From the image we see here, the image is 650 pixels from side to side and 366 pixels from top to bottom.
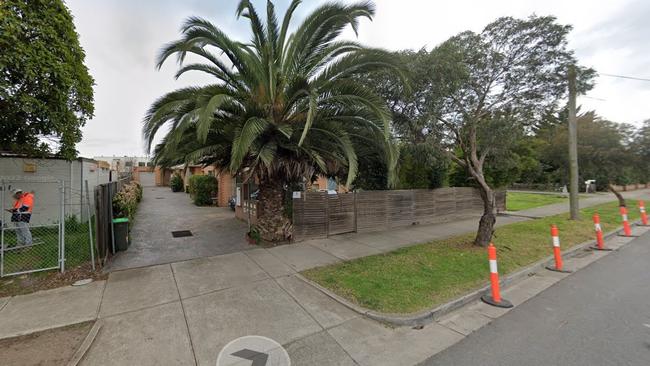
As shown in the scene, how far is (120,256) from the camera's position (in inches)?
251

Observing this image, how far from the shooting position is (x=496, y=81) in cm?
719

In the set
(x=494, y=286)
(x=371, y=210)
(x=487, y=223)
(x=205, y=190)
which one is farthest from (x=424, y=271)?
(x=205, y=190)

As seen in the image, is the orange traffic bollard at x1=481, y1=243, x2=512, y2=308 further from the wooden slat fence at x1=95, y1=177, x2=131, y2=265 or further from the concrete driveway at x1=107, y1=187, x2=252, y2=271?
the wooden slat fence at x1=95, y1=177, x2=131, y2=265

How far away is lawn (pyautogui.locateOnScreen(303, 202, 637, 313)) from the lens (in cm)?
427

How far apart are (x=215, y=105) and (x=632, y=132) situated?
20.9m

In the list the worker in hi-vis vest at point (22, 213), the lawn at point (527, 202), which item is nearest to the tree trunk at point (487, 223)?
the lawn at point (527, 202)

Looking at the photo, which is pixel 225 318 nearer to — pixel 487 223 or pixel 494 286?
pixel 494 286

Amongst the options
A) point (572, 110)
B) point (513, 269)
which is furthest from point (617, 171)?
point (513, 269)

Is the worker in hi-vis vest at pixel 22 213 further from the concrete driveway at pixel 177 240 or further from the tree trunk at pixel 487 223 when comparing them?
the tree trunk at pixel 487 223

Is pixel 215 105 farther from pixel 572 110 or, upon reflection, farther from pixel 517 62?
pixel 572 110

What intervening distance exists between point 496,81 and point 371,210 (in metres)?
5.32

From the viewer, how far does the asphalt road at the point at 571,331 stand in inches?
118

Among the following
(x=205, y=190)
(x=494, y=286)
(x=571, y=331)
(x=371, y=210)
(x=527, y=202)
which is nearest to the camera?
(x=571, y=331)

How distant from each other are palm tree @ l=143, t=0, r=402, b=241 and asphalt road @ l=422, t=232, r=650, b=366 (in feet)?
12.3
